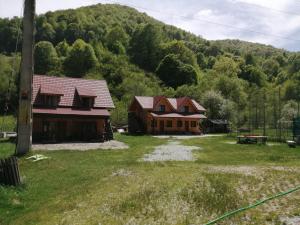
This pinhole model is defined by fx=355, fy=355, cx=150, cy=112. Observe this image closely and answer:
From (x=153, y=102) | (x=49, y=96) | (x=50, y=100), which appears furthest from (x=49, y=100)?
(x=153, y=102)

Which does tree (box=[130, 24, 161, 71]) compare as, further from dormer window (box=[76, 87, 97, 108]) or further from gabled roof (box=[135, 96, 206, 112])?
dormer window (box=[76, 87, 97, 108])

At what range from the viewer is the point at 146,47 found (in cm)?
13125

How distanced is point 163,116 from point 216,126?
1383cm

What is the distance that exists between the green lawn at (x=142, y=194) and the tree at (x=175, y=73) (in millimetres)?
84663

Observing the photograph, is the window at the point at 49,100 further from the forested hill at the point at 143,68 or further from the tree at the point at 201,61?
the tree at the point at 201,61

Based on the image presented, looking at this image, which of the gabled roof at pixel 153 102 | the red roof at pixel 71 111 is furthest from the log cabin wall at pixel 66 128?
the gabled roof at pixel 153 102

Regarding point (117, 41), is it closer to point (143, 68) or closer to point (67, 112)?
point (143, 68)

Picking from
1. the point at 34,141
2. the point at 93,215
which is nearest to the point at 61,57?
the point at 34,141

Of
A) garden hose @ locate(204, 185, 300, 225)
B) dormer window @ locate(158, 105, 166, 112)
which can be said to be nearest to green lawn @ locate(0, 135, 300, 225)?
garden hose @ locate(204, 185, 300, 225)

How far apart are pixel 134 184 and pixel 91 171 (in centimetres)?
399

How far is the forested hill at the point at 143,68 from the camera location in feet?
266

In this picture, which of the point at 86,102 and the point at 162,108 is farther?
the point at 162,108

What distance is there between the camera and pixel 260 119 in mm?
62438

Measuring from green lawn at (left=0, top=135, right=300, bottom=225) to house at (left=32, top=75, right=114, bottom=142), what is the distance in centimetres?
1625
